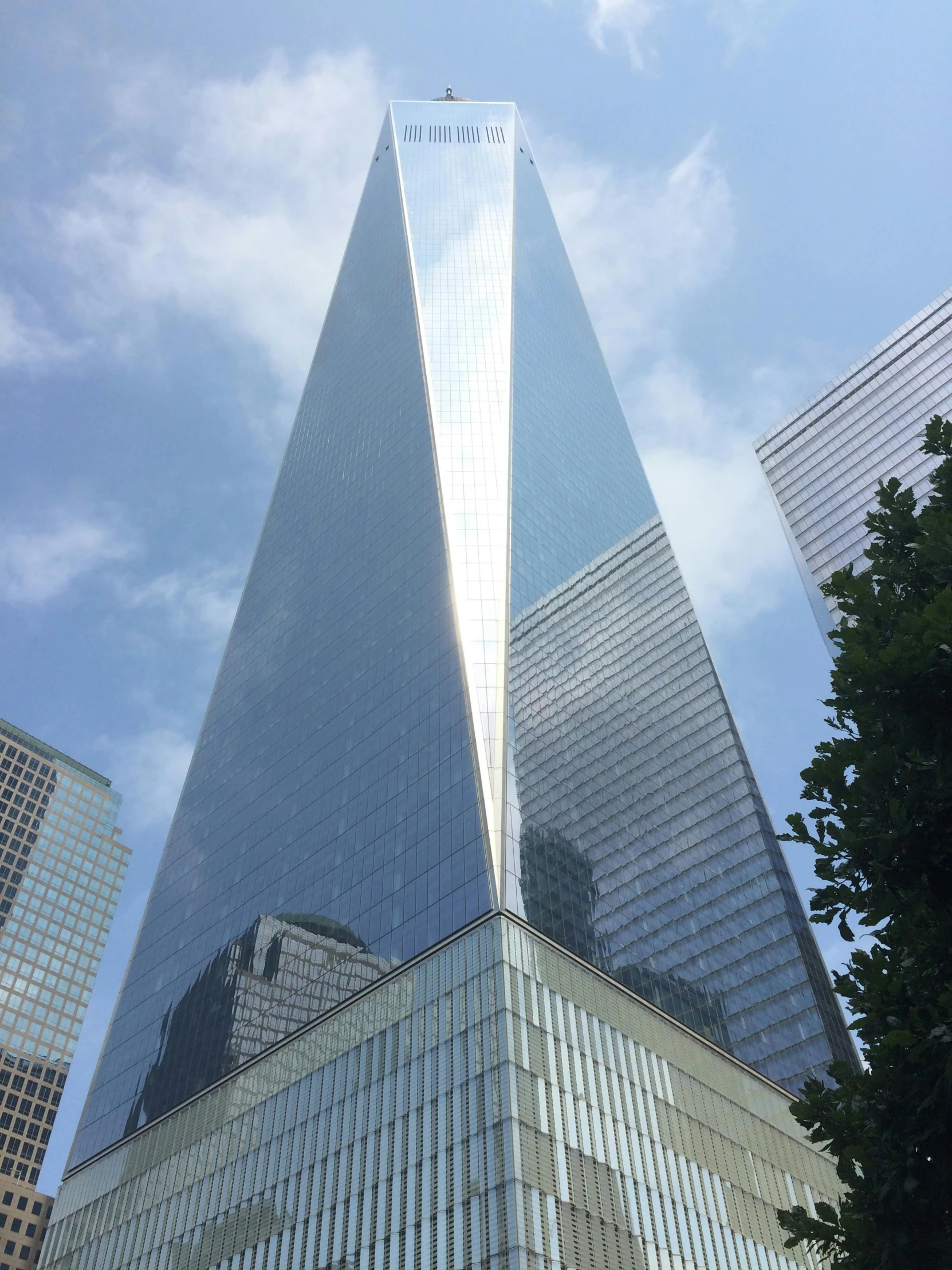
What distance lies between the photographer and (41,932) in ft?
495

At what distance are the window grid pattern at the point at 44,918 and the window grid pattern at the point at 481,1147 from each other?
74.4m

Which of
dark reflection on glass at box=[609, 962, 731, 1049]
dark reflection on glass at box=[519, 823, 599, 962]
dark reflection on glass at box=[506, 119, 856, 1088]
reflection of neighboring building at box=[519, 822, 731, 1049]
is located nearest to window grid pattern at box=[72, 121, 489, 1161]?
dark reflection on glass at box=[519, 823, 599, 962]

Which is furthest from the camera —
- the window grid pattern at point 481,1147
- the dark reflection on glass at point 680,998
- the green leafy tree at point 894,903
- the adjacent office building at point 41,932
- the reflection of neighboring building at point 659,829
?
the adjacent office building at point 41,932

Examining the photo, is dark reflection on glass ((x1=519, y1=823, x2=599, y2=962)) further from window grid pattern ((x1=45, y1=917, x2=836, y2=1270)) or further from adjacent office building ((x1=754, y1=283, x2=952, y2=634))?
adjacent office building ((x1=754, y1=283, x2=952, y2=634))

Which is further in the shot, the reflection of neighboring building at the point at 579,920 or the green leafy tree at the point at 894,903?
the reflection of neighboring building at the point at 579,920

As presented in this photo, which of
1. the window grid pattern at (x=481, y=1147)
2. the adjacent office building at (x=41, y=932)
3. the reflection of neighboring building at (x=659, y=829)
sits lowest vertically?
the window grid pattern at (x=481, y=1147)

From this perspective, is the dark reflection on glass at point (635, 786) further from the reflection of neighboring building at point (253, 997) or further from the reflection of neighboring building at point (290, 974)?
the reflection of neighboring building at point (253, 997)

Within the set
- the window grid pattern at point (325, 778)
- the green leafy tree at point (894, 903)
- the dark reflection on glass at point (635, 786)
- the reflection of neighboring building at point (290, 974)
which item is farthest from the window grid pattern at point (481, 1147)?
the green leafy tree at point (894, 903)

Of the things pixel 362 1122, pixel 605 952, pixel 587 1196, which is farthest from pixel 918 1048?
pixel 605 952

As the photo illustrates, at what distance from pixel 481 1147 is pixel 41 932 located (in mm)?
121615

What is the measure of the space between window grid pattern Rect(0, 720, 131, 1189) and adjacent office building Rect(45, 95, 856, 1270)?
6152cm

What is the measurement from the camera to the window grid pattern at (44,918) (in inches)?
5256

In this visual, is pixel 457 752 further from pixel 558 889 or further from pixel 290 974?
pixel 290 974

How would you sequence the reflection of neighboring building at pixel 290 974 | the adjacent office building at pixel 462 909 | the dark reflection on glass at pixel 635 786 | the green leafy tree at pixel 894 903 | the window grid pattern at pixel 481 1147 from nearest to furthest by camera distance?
the green leafy tree at pixel 894 903 < the window grid pattern at pixel 481 1147 < the adjacent office building at pixel 462 909 < the reflection of neighboring building at pixel 290 974 < the dark reflection on glass at pixel 635 786
